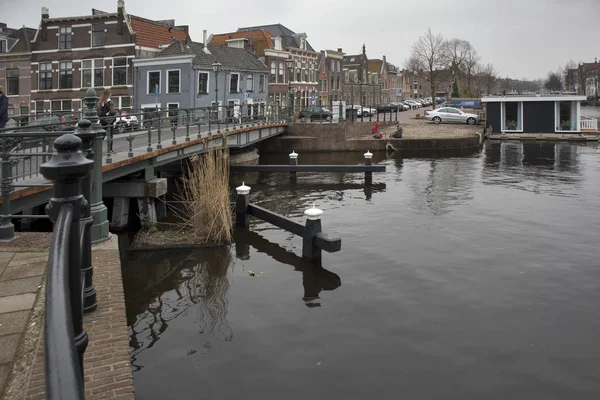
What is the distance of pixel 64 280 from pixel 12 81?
46.1 meters

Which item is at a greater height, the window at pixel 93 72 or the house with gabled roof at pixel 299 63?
the house with gabled roof at pixel 299 63

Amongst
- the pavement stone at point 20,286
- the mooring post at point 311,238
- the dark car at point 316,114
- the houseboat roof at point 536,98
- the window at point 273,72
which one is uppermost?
the window at point 273,72

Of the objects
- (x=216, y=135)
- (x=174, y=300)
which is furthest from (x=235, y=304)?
(x=216, y=135)

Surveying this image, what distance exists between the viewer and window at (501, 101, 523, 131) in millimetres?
43906

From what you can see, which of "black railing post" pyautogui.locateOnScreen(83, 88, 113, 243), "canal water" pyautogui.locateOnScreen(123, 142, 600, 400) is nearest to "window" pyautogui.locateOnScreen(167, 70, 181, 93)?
"canal water" pyautogui.locateOnScreen(123, 142, 600, 400)

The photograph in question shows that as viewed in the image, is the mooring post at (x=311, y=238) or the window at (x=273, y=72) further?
the window at (x=273, y=72)

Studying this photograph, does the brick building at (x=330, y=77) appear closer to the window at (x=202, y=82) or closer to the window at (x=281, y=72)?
the window at (x=281, y=72)

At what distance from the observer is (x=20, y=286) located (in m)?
4.93

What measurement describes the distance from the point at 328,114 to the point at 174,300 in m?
35.6

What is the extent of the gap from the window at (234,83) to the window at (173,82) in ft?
18.5

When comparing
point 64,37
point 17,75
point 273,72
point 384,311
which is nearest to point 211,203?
point 384,311

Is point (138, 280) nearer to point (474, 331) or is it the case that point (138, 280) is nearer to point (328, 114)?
point (474, 331)

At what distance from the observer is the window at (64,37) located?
39.5 meters

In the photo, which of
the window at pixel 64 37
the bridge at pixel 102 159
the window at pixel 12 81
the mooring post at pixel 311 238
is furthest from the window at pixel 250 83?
the mooring post at pixel 311 238
